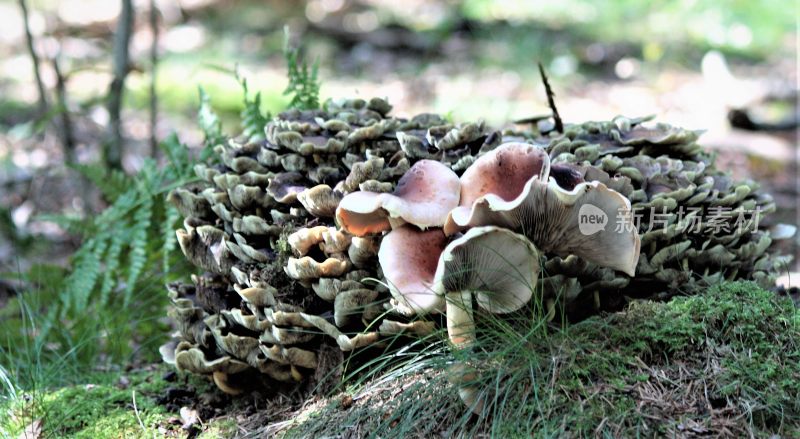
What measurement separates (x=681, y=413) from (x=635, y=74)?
30.1 feet

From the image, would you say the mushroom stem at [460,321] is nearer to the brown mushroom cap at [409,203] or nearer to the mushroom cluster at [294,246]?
the mushroom cluster at [294,246]

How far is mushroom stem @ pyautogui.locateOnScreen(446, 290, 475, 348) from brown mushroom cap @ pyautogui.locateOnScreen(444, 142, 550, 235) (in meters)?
0.25

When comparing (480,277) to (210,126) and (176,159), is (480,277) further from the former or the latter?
(176,159)

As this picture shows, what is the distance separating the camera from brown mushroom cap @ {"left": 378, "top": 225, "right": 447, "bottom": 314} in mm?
2514

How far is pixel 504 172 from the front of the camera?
262 cm

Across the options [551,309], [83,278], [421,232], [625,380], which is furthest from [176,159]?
[625,380]

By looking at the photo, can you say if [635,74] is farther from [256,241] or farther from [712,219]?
[256,241]

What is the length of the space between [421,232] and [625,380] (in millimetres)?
907

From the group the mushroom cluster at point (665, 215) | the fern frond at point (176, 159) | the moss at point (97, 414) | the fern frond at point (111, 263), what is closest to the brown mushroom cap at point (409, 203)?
the mushroom cluster at point (665, 215)

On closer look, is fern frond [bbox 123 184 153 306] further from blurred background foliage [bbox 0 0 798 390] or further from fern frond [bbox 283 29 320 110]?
fern frond [bbox 283 29 320 110]

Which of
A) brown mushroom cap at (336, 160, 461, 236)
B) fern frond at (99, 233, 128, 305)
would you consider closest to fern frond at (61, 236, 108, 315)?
fern frond at (99, 233, 128, 305)

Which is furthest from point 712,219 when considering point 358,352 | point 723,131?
point 723,131

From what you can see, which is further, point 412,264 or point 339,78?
point 339,78

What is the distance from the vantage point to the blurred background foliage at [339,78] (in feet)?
19.1
